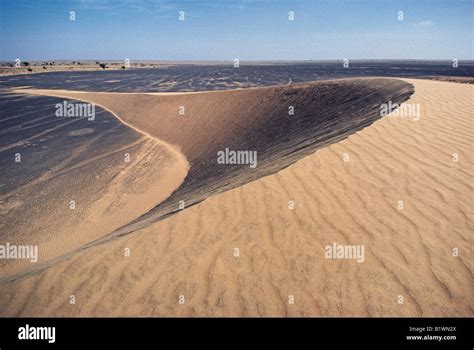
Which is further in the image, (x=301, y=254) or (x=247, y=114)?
(x=247, y=114)

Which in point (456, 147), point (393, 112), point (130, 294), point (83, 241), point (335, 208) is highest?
point (393, 112)

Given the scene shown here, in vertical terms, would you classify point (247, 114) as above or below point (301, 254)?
above

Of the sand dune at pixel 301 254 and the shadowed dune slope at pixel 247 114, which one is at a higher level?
the shadowed dune slope at pixel 247 114

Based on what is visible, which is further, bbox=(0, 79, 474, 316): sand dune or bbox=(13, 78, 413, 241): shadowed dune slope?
bbox=(13, 78, 413, 241): shadowed dune slope

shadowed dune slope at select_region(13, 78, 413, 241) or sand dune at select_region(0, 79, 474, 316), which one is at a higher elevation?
shadowed dune slope at select_region(13, 78, 413, 241)

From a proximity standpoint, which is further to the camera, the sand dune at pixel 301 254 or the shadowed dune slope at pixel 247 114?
the shadowed dune slope at pixel 247 114

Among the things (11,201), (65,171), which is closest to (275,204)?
(11,201)
